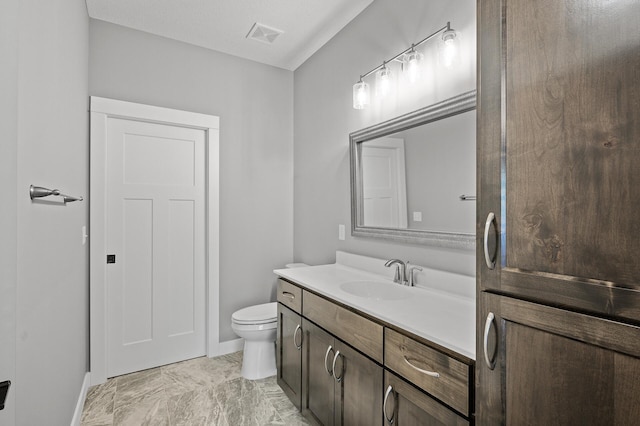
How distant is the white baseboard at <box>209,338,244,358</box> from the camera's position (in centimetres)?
288

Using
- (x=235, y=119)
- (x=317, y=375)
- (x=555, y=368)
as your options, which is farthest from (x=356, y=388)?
(x=235, y=119)

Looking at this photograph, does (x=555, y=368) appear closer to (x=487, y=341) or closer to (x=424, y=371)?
(x=487, y=341)

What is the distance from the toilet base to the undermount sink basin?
99 centimetres

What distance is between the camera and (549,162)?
2.38 feet

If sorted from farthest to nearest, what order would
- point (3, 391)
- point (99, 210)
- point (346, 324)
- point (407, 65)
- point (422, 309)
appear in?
point (99, 210)
point (407, 65)
point (346, 324)
point (422, 309)
point (3, 391)

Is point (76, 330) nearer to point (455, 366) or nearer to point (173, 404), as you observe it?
point (173, 404)

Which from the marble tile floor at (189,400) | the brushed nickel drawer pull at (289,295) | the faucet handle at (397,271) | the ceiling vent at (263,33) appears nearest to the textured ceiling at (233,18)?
the ceiling vent at (263,33)

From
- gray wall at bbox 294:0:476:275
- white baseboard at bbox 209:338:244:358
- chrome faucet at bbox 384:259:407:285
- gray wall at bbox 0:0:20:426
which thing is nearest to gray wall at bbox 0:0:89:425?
gray wall at bbox 0:0:20:426

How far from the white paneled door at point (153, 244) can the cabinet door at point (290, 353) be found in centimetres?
104

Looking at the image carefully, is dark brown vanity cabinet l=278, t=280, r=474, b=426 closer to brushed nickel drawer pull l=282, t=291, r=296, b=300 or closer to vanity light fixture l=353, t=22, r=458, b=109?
brushed nickel drawer pull l=282, t=291, r=296, b=300

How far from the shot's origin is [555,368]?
71cm

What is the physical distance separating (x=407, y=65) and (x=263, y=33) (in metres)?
1.36

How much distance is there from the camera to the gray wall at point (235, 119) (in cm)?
255

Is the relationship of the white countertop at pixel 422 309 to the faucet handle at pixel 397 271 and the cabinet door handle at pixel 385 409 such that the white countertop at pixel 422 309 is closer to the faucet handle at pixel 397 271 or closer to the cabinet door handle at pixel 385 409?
the faucet handle at pixel 397 271
